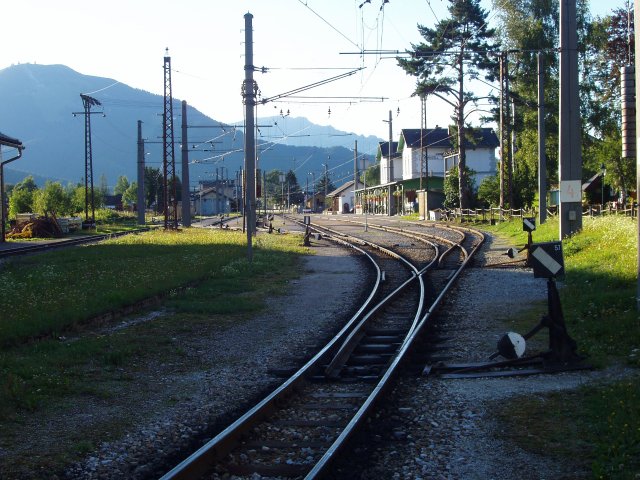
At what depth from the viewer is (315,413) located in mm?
7527

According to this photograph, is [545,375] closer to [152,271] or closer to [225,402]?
[225,402]

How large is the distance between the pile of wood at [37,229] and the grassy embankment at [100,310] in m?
20.8

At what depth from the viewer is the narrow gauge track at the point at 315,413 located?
5.90 m

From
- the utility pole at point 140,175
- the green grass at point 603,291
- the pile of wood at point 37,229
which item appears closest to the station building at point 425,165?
the utility pole at point 140,175

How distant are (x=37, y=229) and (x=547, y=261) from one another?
43557 millimetres

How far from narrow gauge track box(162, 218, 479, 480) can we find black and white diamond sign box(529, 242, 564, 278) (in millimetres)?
1990

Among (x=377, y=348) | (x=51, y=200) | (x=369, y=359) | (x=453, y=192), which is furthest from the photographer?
(x=51, y=200)

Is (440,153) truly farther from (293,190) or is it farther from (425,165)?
Answer: (293,190)

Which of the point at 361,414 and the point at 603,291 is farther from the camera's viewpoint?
the point at 603,291

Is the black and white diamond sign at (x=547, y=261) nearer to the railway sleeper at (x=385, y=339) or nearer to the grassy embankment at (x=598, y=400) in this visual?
the grassy embankment at (x=598, y=400)

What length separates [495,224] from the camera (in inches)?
1703

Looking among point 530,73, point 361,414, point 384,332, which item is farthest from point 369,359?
point 530,73

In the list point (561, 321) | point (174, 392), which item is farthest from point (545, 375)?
point (174, 392)

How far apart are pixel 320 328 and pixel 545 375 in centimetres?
489
